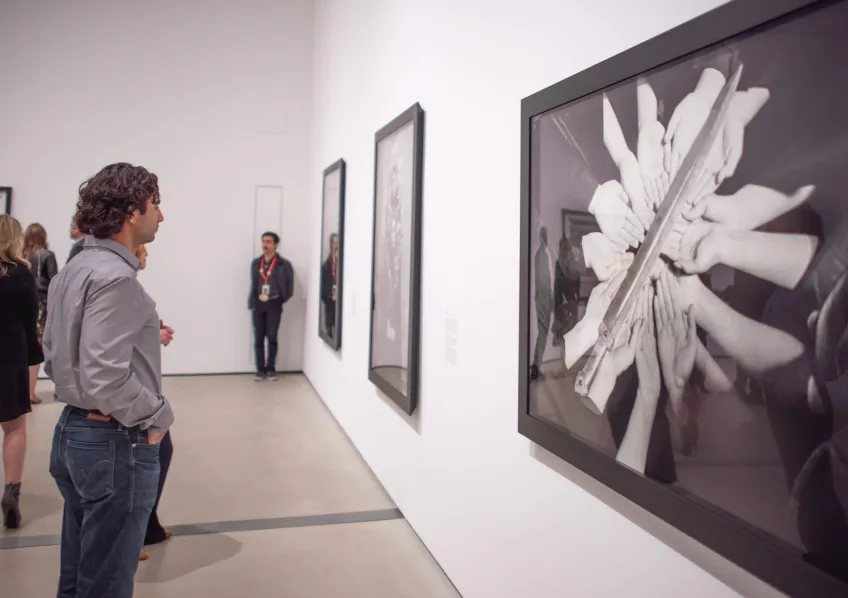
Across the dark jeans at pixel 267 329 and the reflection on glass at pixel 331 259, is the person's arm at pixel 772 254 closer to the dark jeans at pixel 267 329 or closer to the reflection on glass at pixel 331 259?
the reflection on glass at pixel 331 259

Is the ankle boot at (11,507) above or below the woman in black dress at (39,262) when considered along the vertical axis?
below

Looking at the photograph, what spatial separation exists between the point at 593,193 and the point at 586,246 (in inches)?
5.8

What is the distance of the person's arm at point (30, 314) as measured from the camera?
312cm

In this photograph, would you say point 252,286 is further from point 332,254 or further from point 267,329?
point 332,254

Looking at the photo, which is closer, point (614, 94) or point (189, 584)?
point (614, 94)

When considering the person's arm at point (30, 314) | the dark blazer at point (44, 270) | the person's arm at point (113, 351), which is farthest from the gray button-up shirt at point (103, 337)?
the dark blazer at point (44, 270)

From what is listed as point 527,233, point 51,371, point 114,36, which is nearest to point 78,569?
point 51,371

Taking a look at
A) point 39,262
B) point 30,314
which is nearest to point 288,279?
point 39,262

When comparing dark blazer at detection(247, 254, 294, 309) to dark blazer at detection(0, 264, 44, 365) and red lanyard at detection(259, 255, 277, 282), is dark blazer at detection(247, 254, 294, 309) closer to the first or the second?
red lanyard at detection(259, 255, 277, 282)

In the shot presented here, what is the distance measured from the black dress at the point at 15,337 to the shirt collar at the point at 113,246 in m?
1.45

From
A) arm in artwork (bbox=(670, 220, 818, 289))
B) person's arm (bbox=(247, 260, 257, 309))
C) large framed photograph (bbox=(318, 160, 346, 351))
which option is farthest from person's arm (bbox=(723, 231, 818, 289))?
person's arm (bbox=(247, 260, 257, 309))

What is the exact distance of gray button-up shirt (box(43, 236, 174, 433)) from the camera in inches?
67.4

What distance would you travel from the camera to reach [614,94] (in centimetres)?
156

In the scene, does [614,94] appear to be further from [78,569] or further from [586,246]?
[78,569]
